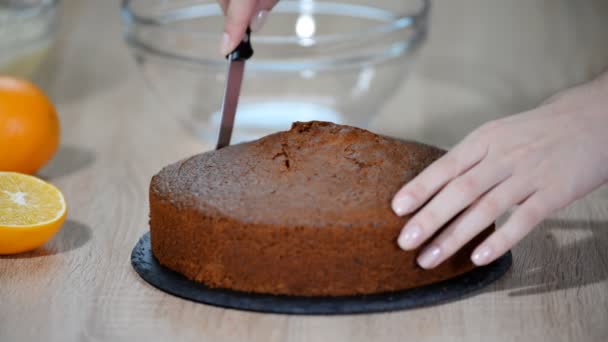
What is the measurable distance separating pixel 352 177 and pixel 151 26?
94 centimetres

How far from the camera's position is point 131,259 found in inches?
63.7

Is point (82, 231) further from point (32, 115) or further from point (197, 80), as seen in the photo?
point (197, 80)

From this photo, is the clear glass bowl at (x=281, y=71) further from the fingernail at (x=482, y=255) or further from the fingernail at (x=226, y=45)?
the fingernail at (x=482, y=255)

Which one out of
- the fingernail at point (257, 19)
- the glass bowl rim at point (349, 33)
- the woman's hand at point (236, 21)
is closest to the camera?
the woman's hand at point (236, 21)

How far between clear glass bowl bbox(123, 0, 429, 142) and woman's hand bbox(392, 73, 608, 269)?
2.68ft

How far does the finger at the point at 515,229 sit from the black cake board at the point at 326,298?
0.06 meters

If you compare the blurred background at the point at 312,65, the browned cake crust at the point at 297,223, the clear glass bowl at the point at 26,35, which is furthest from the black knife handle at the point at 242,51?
the clear glass bowl at the point at 26,35

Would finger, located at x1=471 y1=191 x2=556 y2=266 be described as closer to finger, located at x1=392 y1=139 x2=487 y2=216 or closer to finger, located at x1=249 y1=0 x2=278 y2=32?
finger, located at x1=392 y1=139 x2=487 y2=216

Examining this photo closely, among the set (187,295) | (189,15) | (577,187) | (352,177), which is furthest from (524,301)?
(189,15)

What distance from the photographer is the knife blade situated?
1.79 m

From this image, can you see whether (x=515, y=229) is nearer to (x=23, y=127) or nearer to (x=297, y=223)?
(x=297, y=223)

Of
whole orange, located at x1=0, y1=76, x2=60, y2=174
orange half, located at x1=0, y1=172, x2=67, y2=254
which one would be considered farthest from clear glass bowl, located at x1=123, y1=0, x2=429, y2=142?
orange half, located at x1=0, y1=172, x2=67, y2=254

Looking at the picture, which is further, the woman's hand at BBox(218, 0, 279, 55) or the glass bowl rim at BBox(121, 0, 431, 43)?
the glass bowl rim at BBox(121, 0, 431, 43)

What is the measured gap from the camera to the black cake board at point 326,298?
1410 mm
